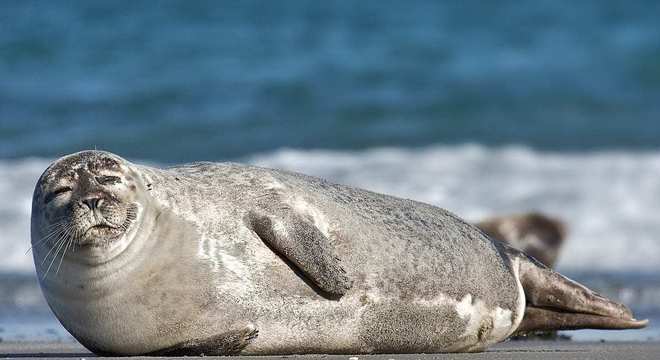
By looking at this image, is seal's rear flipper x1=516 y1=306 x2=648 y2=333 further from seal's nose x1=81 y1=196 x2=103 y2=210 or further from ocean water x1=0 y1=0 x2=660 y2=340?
ocean water x1=0 y1=0 x2=660 y2=340

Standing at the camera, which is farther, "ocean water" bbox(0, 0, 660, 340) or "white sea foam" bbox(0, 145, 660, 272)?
"ocean water" bbox(0, 0, 660, 340)

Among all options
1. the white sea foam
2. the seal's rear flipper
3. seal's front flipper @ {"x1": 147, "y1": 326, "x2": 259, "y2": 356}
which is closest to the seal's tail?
the seal's rear flipper

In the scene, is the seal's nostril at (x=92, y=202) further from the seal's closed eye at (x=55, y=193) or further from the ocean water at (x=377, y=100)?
the ocean water at (x=377, y=100)

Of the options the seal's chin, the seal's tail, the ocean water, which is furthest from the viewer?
the ocean water

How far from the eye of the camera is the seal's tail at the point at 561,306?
21.8 ft

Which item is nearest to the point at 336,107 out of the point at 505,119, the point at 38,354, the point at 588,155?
the point at 505,119

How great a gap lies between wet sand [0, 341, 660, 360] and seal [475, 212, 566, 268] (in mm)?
2588

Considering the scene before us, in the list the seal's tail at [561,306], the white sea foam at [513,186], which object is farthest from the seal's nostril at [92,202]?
the white sea foam at [513,186]

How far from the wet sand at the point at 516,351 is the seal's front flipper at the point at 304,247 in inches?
12.1

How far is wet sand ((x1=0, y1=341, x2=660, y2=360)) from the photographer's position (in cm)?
562

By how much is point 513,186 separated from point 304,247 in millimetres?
8401

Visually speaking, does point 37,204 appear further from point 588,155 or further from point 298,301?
point 588,155

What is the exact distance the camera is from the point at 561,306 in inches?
263

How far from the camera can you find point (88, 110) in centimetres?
1758
